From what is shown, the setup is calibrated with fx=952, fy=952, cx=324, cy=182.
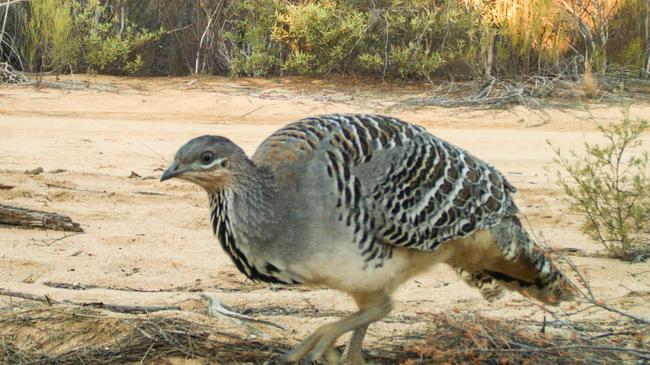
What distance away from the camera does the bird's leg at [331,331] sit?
14.9ft

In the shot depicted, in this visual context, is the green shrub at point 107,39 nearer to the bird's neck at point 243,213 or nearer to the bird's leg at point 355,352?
the bird's leg at point 355,352

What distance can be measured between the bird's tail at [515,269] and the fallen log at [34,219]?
125 inches

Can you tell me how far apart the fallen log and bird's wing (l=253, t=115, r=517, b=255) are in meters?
2.90

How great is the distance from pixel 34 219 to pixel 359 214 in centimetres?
336

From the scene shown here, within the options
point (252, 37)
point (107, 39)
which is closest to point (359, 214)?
point (107, 39)

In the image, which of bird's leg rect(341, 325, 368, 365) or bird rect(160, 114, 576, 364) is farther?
bird's leg rect(341, 325, 368, 365)

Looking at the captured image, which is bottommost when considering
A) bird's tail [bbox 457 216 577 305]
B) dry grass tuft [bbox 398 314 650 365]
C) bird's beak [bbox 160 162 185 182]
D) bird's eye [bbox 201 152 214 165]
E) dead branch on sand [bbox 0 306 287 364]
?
dead branch on sand [bbox 0 306 287 364]

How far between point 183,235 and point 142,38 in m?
8.72

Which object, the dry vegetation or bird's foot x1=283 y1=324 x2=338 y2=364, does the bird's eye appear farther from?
the dry vegetation

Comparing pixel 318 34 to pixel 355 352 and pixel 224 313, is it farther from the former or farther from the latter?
pixel 355 352

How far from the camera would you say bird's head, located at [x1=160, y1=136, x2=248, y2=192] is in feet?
13.4

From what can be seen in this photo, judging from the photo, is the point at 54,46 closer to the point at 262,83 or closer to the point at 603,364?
the point at 262,83

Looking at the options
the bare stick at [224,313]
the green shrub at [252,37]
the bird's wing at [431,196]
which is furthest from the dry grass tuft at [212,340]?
the green shrub at [252,37]

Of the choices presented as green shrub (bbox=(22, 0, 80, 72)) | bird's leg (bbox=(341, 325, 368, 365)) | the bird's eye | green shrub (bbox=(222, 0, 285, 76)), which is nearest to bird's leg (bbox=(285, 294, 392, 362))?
bird's leg (bbox=(341, 325, 368, 365))
